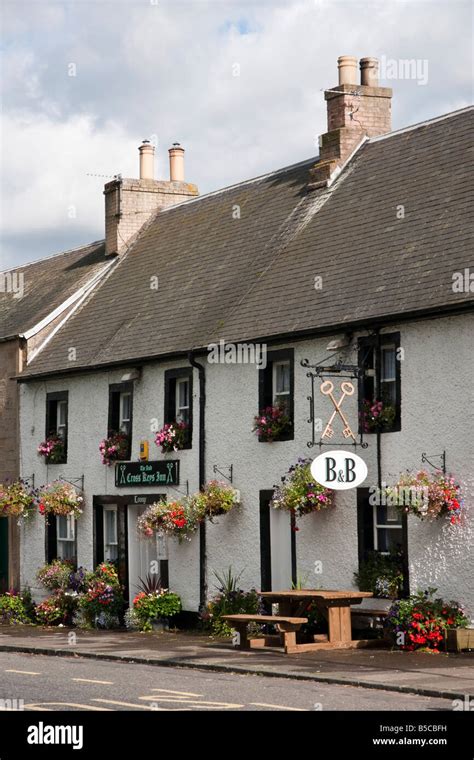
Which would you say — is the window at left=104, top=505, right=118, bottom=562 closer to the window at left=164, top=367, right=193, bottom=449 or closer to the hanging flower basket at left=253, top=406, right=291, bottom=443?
the window at left=164, top=367, right=193, bottom=449

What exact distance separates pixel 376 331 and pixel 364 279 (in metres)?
1.52

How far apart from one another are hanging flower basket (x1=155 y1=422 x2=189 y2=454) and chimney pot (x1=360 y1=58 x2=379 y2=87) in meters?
7.91

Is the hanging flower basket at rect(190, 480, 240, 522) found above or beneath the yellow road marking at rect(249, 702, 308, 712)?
above

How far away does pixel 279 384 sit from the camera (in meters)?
23.2

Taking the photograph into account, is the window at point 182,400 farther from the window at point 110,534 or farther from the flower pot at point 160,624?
the flower pot at point 160,624

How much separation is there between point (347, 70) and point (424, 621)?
12409 millimetres

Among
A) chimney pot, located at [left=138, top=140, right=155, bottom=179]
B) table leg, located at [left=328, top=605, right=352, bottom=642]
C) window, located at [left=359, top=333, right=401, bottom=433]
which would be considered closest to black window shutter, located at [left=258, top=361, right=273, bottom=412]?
window, located at [left=359, top=333, right=401, bottom=433]

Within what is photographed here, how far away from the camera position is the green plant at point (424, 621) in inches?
750

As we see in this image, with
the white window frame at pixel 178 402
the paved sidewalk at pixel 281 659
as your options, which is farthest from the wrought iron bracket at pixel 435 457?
the white window frame at pixel 178 402

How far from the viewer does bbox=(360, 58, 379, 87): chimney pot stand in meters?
27.2

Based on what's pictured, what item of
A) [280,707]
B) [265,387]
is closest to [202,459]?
[265,387]

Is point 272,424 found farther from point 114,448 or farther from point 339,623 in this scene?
point 114,448

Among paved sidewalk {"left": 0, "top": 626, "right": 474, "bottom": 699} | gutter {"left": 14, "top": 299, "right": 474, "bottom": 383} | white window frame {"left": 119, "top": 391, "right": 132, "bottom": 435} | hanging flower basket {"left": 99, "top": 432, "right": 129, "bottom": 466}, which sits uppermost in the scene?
gutter {"left": 14, "top": 299, "right": 474, "bottom": 383}
